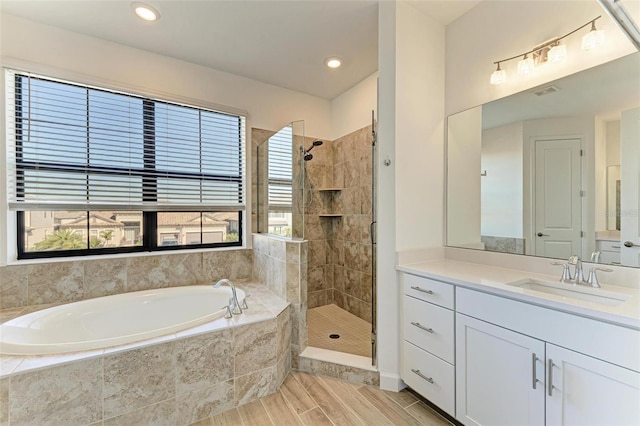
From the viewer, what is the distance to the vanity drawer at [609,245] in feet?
4.49

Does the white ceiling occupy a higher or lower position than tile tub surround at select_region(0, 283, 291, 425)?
higher

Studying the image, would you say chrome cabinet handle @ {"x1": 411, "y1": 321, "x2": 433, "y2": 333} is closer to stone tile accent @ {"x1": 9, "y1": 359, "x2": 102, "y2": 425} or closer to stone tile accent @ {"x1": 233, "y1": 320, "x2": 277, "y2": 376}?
stone tile accent @ {"x1": 233, "y1": 320, "x2": 277, "y2": 376}

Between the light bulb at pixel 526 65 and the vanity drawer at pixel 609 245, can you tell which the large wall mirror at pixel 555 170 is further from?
the light bulb at pixel 526 65

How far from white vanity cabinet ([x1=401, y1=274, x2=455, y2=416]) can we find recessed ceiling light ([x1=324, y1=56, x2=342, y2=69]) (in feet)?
6.82

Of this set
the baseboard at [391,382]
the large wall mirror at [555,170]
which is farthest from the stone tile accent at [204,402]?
the large wall mirror at [555,170]

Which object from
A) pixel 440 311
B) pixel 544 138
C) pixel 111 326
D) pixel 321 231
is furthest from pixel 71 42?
pixel 544 138

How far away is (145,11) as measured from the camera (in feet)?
6.37

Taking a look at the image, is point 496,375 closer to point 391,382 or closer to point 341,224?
point 391,382

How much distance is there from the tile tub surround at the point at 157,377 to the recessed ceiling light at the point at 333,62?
2.33 metres

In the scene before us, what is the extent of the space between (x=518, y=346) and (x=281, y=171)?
2.20 m

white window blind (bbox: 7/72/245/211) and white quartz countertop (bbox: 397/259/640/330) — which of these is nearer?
white quartz countertop (bbox: 397/259/640/330)

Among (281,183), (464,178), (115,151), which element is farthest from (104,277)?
(464,178)

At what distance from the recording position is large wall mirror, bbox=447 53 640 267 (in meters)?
1.35

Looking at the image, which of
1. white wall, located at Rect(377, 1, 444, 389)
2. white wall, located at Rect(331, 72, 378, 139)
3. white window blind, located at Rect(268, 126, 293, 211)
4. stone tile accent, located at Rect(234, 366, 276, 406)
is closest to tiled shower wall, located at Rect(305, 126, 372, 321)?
white wall, located at Rect(331, 72, 378, 139)
